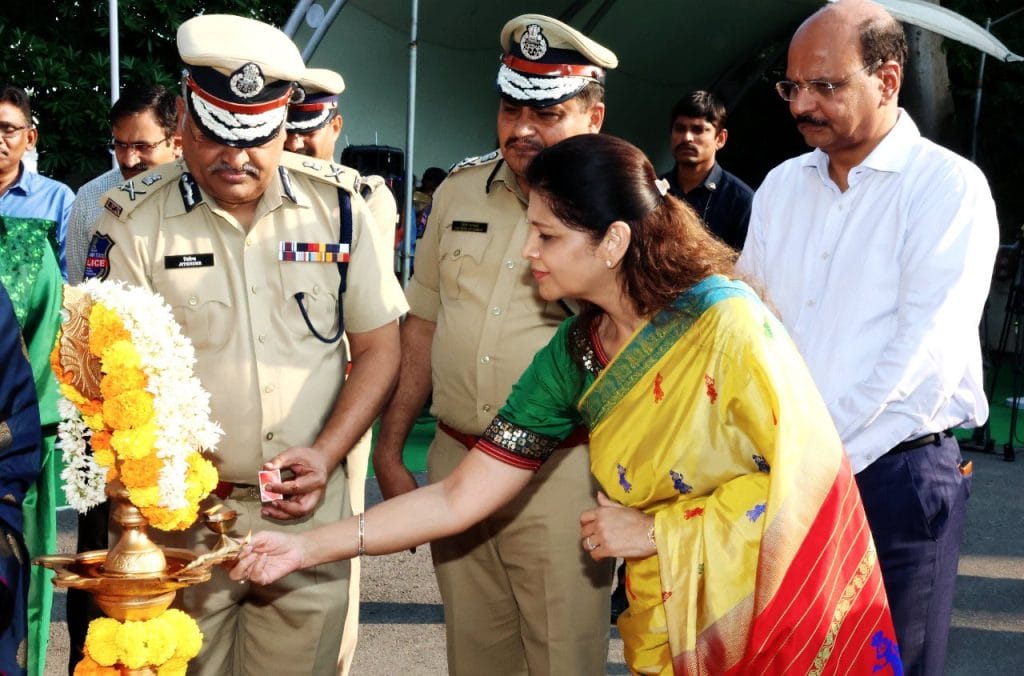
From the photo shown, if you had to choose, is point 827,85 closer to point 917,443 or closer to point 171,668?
point 917,443

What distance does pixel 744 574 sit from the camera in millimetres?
2391

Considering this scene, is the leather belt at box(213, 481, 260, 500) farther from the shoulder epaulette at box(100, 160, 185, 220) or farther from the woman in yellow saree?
the shoulder epaulette at box(100, 160, 185, 220)

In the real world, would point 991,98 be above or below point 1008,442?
above

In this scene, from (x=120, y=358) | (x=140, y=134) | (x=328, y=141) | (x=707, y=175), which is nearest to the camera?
(x=120, y=358)

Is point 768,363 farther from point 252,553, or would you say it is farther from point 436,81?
point 436,81

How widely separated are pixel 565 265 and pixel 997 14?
45.1 ft

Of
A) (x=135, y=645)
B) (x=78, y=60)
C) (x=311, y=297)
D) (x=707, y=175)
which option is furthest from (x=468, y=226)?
(x=78, y=60)

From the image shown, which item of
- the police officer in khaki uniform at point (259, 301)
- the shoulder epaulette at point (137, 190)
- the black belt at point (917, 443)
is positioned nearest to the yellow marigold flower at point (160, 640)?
the police officer in khaki uniform at point (259, 301)

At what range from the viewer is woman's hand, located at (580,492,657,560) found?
2484 mm

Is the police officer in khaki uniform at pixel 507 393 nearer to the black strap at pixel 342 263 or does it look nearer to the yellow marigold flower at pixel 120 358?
the black strap at pixel 342 263

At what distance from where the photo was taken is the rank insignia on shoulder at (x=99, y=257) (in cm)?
287

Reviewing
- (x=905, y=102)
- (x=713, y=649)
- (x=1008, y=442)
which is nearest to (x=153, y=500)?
(x=713, y=649)

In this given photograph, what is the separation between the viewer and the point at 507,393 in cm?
320

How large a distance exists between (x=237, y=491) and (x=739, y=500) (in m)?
1.26
